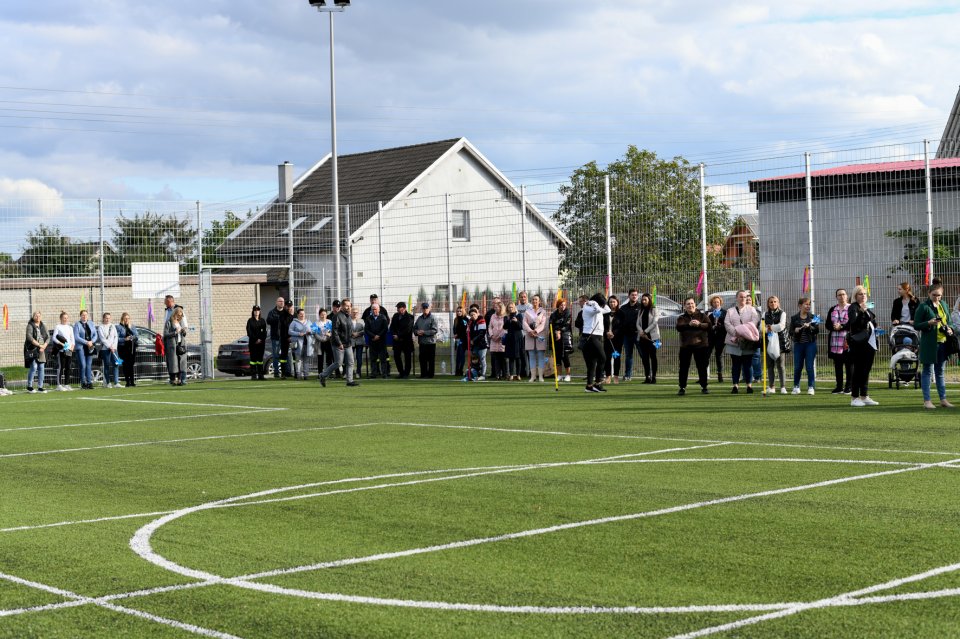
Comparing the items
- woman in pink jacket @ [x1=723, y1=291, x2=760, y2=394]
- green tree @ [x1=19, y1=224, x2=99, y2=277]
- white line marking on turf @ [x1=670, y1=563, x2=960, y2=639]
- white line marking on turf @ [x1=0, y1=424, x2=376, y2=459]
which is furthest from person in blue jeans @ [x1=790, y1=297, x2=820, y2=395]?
green tree @ [x1=19, y1=224, x2=99, y2=277]

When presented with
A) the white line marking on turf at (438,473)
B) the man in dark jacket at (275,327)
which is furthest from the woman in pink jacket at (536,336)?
the white line marking on turf at (438,473)

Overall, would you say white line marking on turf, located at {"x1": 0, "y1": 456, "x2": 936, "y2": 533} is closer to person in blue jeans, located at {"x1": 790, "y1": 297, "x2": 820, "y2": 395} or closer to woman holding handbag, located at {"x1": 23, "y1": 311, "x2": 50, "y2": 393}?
person in blue jeans, located at {"x1": 790, "y1": 297, "x2": 820, "y2": 395}

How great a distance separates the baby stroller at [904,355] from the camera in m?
20.7

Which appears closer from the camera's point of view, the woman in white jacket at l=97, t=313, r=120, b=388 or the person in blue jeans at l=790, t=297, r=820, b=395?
the person in blue jeans at l=790, t=297, r=820, b=395

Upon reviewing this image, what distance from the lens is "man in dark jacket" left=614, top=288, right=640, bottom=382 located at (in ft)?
81.1

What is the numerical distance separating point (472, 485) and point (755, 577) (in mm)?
4101

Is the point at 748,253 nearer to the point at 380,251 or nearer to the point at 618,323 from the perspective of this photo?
the point at 618,323

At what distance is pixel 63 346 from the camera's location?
2773 centimetres

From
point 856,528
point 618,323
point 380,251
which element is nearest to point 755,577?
point 856,528

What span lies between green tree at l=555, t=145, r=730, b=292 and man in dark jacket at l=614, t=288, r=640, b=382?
84 cm

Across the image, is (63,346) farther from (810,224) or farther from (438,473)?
(438,473)

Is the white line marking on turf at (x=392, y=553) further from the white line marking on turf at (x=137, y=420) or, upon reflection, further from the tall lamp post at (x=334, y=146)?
the tall lamp post at (x=334, y=146)

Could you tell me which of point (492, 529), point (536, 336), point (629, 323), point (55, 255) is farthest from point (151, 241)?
point (492, 529)

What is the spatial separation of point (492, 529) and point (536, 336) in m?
17.6
